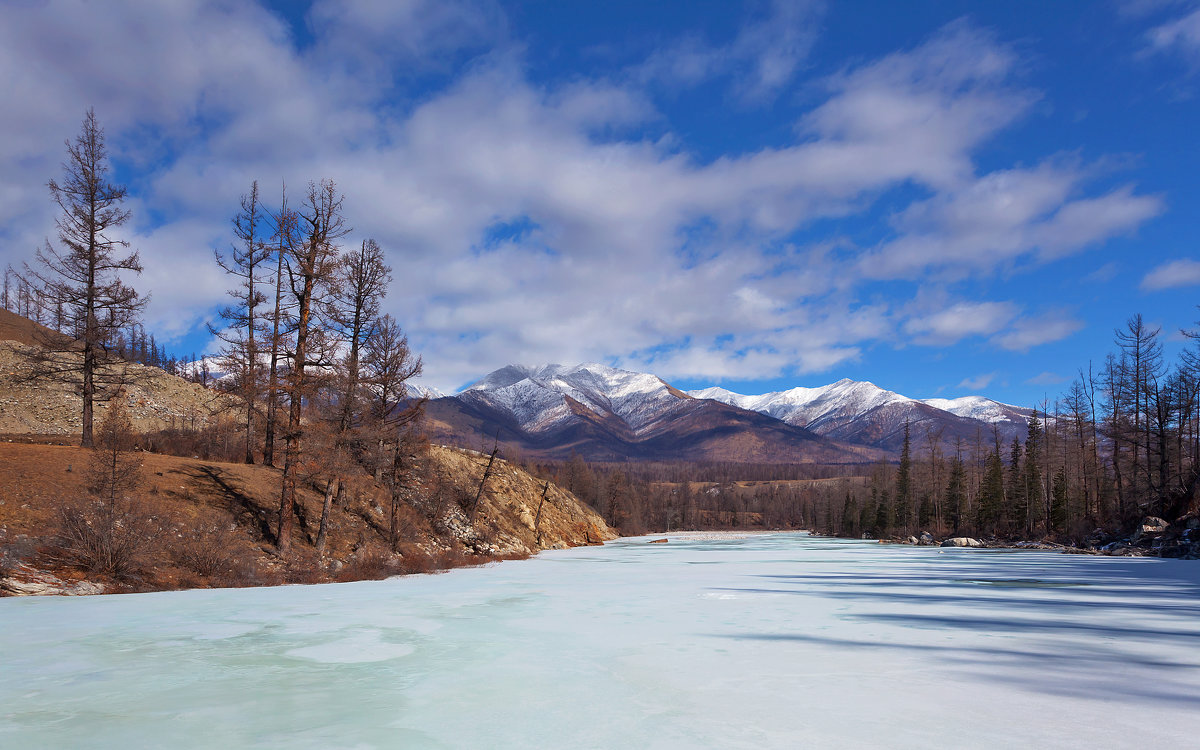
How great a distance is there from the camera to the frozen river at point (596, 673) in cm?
602

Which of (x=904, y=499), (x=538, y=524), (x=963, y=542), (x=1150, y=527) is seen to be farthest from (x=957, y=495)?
(x=538, y=524)

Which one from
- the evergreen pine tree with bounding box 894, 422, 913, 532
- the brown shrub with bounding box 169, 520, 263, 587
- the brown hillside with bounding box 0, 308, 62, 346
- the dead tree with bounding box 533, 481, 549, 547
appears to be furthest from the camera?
the evergreen pine tree with bounding box 894, 422, 913, 532

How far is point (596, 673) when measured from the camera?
8711 millimetres

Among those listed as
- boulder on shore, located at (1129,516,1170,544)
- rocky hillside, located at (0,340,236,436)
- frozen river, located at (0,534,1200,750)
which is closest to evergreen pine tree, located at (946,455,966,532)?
boulder on shore, located at (1129,516,1170,544)

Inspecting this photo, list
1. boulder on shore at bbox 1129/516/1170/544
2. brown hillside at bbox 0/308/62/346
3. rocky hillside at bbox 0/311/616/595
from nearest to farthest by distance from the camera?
rocky hillside at bbox 0/311/616/595
boulder on shore at bbox 1129/516/1170/544
brown hillside at bbox 0/308/62/346

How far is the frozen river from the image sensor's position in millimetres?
6023


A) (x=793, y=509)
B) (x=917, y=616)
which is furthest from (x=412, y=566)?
(x=793, y=509)

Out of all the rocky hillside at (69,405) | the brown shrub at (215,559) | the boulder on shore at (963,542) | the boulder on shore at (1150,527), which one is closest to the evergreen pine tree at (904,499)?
the boulder on shore at (963,542)

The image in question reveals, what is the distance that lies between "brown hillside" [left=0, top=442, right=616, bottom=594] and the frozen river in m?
3.13

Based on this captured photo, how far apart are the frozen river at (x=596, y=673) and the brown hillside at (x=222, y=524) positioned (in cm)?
313

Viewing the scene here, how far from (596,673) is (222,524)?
1865 cm

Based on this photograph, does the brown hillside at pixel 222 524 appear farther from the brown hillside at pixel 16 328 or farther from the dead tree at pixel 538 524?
the brown hillside at pixel 16 328

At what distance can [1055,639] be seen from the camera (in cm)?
1066

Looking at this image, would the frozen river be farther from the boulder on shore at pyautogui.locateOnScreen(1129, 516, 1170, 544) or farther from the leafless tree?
the boulder on shore at pyautogui.locateOnScreen(1129, 516, 1170, 544)
